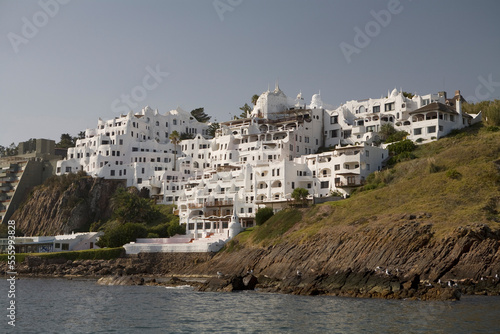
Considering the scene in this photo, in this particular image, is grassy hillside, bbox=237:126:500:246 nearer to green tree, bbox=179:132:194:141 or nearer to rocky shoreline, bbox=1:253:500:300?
rocky shoreline, bbox=1:253:500:300

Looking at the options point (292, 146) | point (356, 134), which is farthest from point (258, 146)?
point (356, 134)

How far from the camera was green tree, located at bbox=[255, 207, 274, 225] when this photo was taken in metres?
93.0

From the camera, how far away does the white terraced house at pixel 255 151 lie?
102 meters

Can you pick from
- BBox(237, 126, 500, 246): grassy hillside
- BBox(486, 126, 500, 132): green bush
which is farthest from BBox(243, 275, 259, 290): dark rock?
BBox(486, 126, 500, 132): green bush

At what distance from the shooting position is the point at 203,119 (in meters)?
169

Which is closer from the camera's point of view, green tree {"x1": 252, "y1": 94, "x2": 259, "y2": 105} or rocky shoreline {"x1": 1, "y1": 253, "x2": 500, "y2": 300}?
rocky shoreline {"x1": 1, "y1": 253, "x2": 500, "y2": 300}

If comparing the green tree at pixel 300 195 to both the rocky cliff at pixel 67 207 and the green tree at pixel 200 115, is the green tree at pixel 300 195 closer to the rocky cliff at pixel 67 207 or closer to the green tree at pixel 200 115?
the rocky cliff at pixel 67 207

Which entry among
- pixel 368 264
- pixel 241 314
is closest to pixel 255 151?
pixel 368 264

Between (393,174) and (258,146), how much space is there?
34.4 meters

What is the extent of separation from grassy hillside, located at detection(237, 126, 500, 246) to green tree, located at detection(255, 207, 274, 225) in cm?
296

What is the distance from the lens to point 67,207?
415ft

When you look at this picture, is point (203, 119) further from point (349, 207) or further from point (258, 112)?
point (349, 207)

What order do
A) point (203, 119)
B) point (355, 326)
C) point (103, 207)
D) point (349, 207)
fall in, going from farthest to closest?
point (203, 119), point (103, 207), point (349, 207), point (355, 326)

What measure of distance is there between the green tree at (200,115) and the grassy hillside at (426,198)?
263 feet
